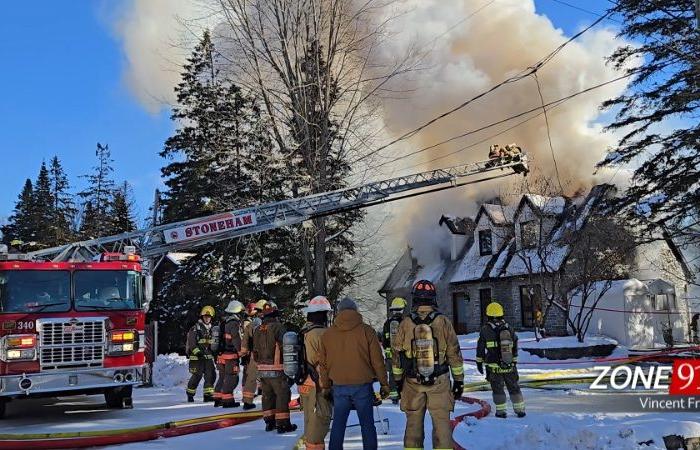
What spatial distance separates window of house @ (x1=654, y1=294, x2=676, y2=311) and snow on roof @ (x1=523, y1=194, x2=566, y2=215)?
447 centimetres

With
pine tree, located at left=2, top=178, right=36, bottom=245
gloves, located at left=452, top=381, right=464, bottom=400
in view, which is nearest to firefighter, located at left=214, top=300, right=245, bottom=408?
gloves, located at left=452, top=381, right=464, bottom=400

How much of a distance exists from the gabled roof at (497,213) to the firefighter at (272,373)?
682 inches

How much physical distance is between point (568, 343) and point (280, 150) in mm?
10420

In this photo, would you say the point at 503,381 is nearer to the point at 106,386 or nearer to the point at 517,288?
the point at 106,386

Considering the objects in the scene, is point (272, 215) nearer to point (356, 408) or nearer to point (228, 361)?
point (228, 361)

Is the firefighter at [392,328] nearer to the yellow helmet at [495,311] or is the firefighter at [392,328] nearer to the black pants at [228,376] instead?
the yellow helmet at [495,311]

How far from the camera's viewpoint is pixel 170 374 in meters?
14.3

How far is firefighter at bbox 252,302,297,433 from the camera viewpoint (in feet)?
24.4

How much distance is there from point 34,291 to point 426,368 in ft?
21.2

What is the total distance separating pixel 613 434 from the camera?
18.4ft

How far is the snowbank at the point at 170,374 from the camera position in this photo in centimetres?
1394

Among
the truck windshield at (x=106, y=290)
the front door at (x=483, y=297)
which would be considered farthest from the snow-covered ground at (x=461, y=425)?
the front door at (x=483, y=297)

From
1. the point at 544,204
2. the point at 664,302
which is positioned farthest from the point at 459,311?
the point at 664,302

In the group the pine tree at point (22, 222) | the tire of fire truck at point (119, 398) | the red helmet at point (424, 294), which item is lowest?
the tire of fire truck at point (119, 398)
